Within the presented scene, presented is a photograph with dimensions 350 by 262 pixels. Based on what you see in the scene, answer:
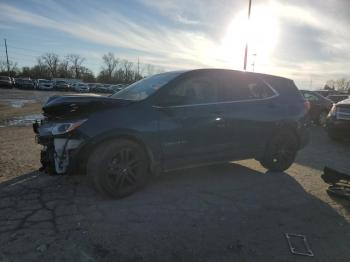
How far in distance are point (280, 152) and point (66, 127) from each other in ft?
12.3

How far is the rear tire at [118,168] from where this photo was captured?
4.02 m

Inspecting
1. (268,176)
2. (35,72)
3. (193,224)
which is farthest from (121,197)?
(35,72)

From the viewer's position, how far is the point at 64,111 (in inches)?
A: 160

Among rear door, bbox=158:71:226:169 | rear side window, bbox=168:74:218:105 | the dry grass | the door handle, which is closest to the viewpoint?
rear door, bbox=158:71:226:169

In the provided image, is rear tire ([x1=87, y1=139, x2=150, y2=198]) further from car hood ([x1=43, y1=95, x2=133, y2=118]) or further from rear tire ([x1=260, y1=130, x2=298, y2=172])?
rear tire ([x1=260, y1=130, x2=298, y2=172])

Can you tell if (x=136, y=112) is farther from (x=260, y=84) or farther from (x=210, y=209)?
(x=260, y=84)

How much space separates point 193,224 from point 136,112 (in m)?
1.59

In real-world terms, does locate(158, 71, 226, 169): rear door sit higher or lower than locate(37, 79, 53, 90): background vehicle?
higher

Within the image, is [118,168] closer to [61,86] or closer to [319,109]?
[319,109]

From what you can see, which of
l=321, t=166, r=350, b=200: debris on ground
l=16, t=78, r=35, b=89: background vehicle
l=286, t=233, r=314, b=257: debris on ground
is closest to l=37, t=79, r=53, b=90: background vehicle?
l=16, t=78, r=35, b=89: background vehicle

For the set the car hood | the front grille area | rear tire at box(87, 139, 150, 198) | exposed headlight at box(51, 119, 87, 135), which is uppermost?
the car hood

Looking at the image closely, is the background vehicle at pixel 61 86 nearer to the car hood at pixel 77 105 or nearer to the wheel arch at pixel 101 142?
the car hood at pixel 77 105

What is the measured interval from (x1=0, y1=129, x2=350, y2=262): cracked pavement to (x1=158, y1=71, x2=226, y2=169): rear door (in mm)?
533

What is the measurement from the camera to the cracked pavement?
3047 mm
